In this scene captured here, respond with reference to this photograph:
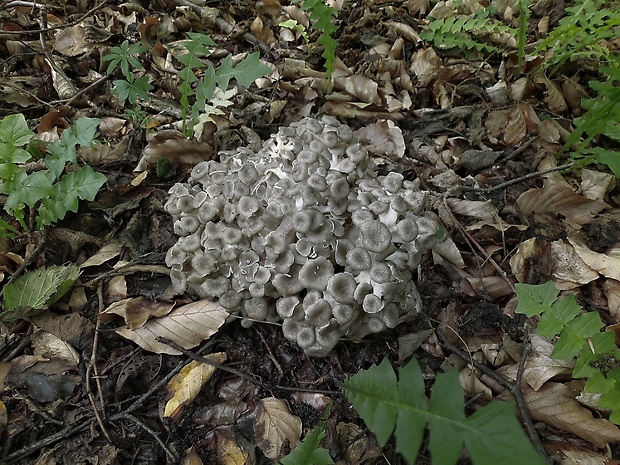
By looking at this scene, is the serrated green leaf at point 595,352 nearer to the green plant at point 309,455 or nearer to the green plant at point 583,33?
the green plant at point 309,455

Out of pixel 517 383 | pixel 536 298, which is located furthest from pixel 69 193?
pixel 517 383

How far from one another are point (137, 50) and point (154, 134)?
96 cm

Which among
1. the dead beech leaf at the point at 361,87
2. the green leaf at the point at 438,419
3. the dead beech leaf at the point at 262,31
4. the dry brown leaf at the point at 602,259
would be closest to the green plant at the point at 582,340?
the dry brown leaf at the point at 602,259

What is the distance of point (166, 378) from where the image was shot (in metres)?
3.29

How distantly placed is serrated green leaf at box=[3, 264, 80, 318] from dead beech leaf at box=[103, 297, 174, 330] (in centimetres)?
39

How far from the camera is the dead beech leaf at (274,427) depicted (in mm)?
3061

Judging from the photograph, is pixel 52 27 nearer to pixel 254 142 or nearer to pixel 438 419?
pixel 254 142

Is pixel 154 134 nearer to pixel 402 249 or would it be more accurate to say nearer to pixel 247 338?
pixel 247 338

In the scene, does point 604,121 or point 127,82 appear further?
point 127,82

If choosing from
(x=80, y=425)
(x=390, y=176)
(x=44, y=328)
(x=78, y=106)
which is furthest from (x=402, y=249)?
(x=78, y=106)

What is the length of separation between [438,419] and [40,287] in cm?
302

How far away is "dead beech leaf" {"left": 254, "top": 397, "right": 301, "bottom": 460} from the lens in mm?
3061

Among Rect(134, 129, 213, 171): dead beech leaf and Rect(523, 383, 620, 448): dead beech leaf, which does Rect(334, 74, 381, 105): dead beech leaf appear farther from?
Rect(523, 383, 620, 448): dead beech leaf

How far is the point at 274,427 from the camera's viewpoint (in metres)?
3.12
